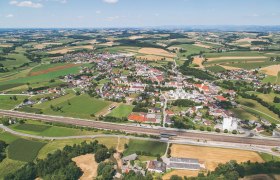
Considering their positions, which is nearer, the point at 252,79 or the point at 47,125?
the point at 47,125

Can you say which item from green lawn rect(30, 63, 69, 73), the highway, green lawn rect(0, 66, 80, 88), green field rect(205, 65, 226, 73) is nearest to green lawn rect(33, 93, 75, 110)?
the highway

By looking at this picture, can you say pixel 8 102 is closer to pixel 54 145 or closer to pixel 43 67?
pixel 54 145

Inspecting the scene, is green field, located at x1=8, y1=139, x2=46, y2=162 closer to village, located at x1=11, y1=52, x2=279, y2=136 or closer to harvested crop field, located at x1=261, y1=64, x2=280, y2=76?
village, located at x1=11, y1=52, x2=279, y2=136

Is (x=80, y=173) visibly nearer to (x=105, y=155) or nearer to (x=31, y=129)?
(x=105, y=155)

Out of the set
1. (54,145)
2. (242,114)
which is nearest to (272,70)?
(242,114)

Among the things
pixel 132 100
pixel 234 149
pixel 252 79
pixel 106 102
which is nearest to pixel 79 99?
pixel 106 102

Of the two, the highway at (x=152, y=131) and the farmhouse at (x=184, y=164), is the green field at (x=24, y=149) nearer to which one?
the highway at (x=152, y=131)
